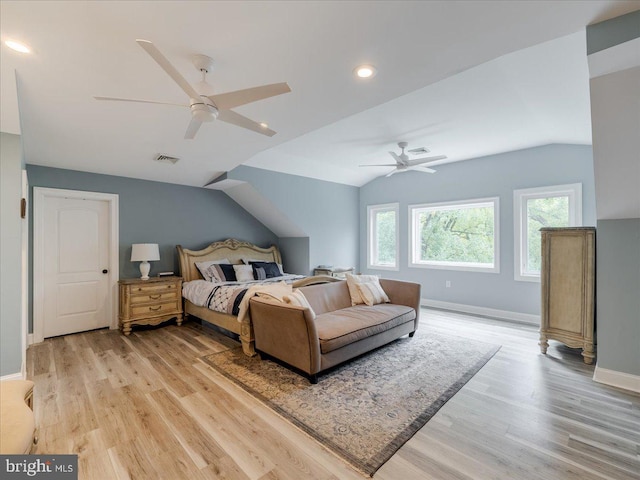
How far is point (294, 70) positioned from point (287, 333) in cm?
226

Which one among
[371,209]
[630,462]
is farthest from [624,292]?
[371,209]

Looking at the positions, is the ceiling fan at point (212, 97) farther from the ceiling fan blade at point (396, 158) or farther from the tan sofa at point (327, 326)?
the ceiling fan blade at point (396, 158)

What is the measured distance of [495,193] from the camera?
16.2 feet

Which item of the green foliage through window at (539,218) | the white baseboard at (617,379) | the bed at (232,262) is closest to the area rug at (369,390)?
the bed at (232,262)

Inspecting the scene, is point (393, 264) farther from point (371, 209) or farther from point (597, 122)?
point (597, 122)

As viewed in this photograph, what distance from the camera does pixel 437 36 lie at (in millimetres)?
1770

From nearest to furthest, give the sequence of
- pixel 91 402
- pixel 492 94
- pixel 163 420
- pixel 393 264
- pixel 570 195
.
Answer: pixel 163 420, pixel 91 402, pixel 492 94, pixel 570 195, pixel 393 264

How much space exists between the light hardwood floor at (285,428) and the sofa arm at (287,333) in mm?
528

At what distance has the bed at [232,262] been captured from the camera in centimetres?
334

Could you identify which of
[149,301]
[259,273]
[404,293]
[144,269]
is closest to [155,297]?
[149,301]

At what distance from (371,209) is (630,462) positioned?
5471 mm

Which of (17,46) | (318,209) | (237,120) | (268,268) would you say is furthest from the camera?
(318,209)

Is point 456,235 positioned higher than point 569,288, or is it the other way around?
point 456,235

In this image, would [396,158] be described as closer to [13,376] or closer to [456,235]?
[456,235]
